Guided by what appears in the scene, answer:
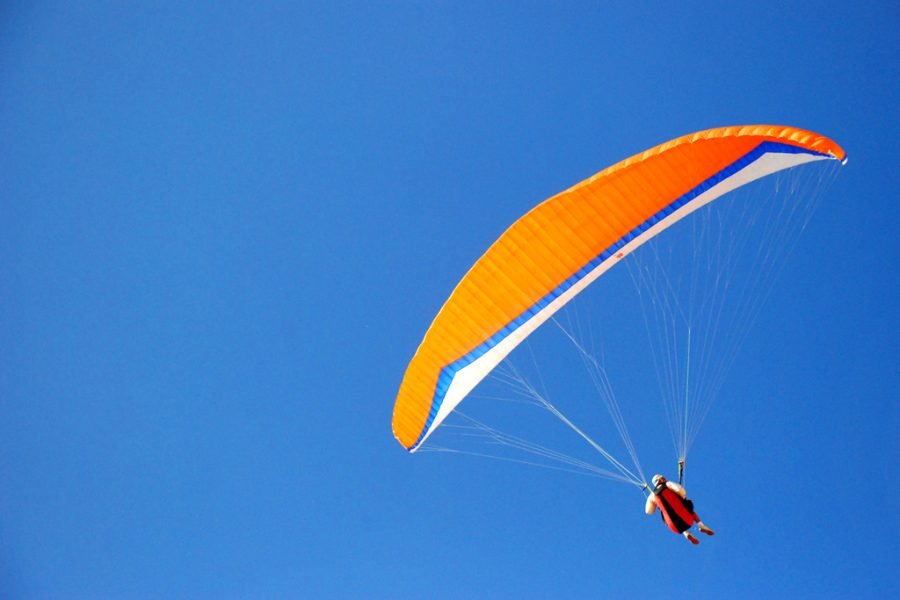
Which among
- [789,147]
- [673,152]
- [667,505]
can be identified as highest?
[673,152]

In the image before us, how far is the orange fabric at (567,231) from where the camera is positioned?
30.1 feet

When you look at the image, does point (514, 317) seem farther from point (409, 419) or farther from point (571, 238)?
point (409, 419)

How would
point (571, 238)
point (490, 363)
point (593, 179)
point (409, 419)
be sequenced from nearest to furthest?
point (593, 179), point (571, 238), point (490, 363), point (409, 419)

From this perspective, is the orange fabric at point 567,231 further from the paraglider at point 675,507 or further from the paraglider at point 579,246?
the paraglider at point 675,507

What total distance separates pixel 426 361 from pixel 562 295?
2065 millimetres

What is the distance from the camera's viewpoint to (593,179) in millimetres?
9055

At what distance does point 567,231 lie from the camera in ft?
31.4

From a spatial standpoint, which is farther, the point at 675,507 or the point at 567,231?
the point at 675,507

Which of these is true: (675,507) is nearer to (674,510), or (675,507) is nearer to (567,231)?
(674,510)

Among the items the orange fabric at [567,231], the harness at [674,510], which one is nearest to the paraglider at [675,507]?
the harness at [674,510]

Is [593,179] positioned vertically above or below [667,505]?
above

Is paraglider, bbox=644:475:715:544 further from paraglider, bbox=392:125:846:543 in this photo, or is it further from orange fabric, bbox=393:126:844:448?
orange fabric, bbox=393:126:844:448

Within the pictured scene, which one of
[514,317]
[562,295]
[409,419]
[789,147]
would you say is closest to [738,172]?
[789,147]

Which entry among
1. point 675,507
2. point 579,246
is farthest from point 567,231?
point 675,507
